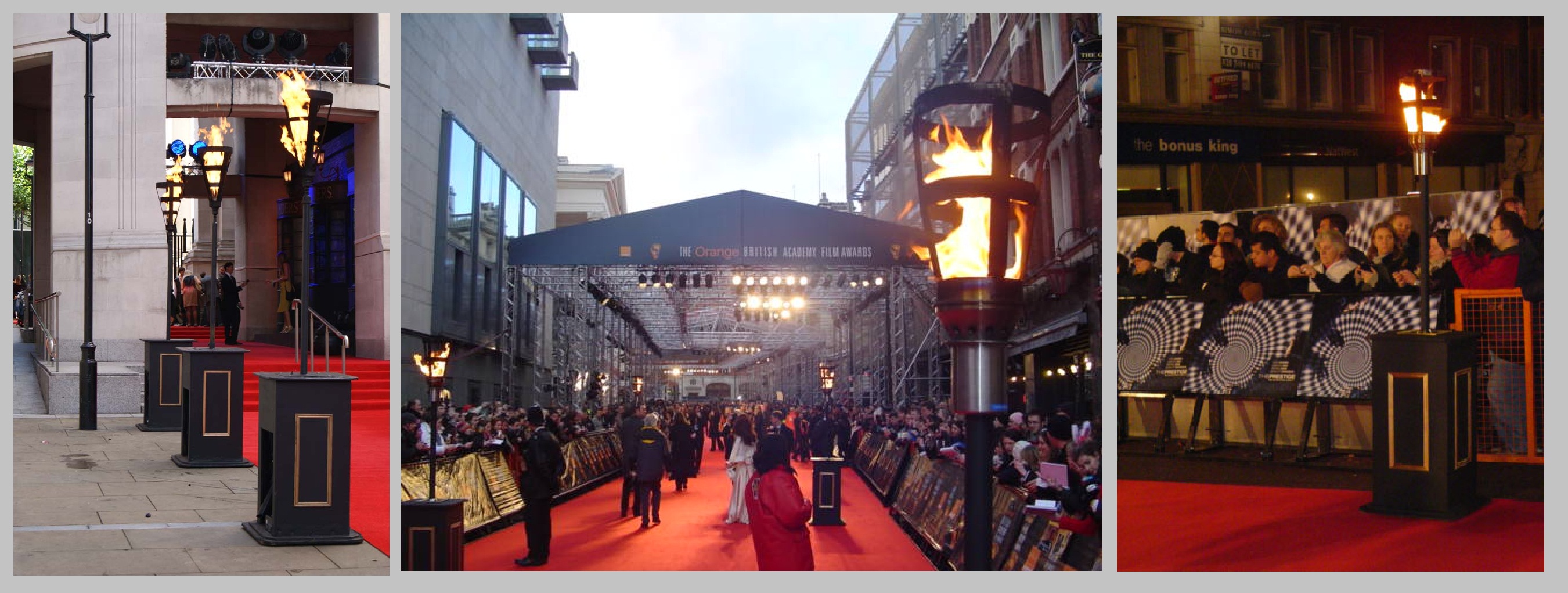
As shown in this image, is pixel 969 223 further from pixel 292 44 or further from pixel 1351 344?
pixel 292 44

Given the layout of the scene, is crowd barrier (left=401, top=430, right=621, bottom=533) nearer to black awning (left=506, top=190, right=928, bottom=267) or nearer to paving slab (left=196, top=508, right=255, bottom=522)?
black awning (left=506, top=190, right=928, bottom=267)

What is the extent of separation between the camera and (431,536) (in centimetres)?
445

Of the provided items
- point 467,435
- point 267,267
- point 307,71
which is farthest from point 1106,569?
point 267,267

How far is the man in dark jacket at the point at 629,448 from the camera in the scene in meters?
4.53

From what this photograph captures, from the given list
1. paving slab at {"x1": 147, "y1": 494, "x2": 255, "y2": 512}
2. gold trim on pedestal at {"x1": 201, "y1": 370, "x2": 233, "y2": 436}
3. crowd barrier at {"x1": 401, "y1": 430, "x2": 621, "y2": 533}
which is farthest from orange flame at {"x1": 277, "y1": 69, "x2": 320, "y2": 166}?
crowd barrier at {"x1": 401, "y1": 430, "x2": 621, "y2": 533}

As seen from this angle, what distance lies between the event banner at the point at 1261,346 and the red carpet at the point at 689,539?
2519 mm

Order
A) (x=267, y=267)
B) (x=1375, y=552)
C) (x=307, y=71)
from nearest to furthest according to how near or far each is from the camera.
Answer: (x=1375, y=552) < (x=307, y=71) < (x=267, y=267)

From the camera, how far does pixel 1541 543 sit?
5.47 meters

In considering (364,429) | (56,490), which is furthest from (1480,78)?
(364,429)

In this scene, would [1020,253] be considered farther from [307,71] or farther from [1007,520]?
[307,71]

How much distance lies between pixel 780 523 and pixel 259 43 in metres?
14.4

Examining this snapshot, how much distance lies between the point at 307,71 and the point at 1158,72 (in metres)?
12.9

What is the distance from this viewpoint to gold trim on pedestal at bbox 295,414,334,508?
6.06 m

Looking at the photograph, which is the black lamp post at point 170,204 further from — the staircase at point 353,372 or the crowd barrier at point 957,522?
the crowd barrier at point 957,522
